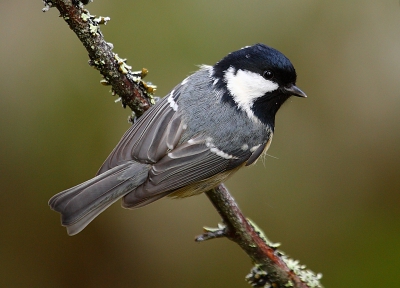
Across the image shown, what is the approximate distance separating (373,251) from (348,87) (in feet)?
3.45

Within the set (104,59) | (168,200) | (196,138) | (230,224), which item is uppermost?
(104,59)

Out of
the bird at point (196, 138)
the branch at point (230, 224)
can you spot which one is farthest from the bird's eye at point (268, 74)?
the branch at point (230, 224)

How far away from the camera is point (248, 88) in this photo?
99.0 inches

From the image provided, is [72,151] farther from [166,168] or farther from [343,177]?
[343,177]

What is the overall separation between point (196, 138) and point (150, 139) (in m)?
0.21

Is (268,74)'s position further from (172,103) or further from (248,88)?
(172,103)

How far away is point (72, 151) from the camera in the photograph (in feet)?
10.4

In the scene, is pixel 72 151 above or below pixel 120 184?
above

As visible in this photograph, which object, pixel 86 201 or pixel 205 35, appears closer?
pixel 86 201

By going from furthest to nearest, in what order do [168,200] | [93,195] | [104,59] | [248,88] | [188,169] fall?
[168,200]
[248,88]
[188,169]
[93,195]
[104,59]

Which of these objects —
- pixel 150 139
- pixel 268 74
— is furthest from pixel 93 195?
pixel 268 74

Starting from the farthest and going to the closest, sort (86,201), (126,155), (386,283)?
(386,283) → (126,155) → (86,201)

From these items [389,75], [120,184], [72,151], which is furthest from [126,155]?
[389,75]

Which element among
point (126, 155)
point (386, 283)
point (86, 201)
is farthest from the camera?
point (386, 283)
